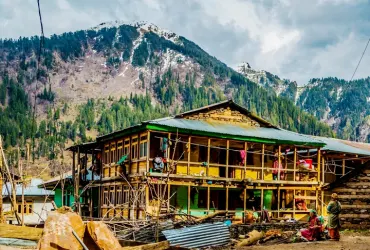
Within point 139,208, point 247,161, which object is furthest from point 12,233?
point 247,161

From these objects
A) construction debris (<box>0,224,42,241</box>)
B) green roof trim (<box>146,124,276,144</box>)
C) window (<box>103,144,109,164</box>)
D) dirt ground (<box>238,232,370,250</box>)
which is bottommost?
dirt ground (<box>238,232,370,250</box>)

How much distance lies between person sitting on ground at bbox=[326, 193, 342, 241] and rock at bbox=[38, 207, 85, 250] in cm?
1216

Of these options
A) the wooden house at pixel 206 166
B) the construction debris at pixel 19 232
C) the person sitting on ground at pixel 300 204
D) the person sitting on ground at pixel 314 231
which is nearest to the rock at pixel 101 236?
the construction debris at pixel 19 232

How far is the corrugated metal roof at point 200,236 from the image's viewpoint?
21.4 metres

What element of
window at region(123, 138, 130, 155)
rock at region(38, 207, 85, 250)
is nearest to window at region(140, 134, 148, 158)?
window at region(123, 138, 130, 155)

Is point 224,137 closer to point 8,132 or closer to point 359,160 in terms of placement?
point 359,160

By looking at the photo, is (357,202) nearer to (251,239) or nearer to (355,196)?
(355,196)

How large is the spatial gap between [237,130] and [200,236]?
1239 cm

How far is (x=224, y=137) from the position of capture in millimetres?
31703

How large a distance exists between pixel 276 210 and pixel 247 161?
3.49m

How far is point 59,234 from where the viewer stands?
478 inches

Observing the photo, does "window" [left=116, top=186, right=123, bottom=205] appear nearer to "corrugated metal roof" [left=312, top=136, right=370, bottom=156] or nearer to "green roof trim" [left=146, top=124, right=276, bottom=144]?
"green roof trim" [left=146, top=124, right=276, bottom=144]

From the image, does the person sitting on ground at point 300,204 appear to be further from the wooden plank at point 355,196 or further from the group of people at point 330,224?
the group of people at point 330,224

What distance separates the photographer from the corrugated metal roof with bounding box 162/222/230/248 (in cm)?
2139
